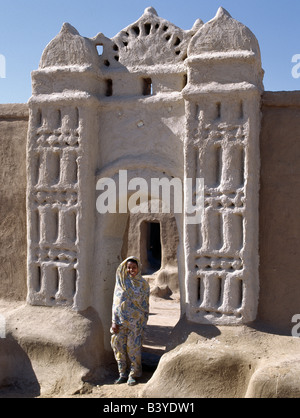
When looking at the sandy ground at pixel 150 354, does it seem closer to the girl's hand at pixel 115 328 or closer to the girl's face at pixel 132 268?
the girl's hand at pixel 115 328

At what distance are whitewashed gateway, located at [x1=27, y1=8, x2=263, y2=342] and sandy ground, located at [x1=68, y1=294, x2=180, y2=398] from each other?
846mm

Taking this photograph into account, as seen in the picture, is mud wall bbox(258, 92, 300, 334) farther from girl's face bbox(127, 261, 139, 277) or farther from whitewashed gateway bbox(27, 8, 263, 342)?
girl's face bbox(127, 261, 139, 277)

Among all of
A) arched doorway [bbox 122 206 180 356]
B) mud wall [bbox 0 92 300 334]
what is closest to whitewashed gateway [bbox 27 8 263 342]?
mud wall [bbox 0 92 300 334]

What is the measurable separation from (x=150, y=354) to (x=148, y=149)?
2818 mm

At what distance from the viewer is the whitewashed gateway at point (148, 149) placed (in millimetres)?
5848

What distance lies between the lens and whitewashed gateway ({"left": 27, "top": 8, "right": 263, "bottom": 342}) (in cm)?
585

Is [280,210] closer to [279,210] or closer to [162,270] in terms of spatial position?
[279,210]

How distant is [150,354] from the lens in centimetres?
730

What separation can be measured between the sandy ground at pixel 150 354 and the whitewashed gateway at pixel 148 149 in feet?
2.78

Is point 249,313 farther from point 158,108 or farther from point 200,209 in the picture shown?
point 158,108

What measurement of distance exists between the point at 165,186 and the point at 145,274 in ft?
32.5

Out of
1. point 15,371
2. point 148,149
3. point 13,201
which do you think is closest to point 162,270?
point 13,201

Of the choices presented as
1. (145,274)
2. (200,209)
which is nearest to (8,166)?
(200,209)

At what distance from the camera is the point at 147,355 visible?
722 centimetres
